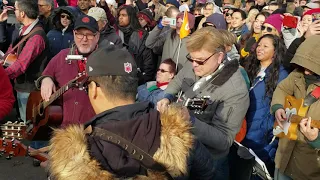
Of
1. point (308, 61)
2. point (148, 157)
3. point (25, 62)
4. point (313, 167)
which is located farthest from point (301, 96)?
point (25, 62)

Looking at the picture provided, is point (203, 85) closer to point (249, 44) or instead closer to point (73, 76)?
point (73, 76)

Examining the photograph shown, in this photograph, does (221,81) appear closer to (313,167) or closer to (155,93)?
(313,167)

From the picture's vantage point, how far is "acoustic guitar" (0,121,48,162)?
3.80 meters

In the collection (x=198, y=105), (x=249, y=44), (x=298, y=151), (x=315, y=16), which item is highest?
(x=315, y=16)

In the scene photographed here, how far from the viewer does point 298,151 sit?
329cm

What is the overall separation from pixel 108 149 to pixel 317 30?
3084 millimetres

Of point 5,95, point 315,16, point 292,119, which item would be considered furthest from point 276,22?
point 5,95

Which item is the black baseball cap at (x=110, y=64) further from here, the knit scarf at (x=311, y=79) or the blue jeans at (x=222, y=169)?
the knit scarf at (x=311, y=79)

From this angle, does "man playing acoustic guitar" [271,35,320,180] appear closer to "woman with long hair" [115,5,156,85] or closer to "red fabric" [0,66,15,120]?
"red fabric" [0,66,15,120]

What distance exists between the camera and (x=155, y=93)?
4918mm

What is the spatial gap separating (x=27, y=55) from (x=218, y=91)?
2.67 meters

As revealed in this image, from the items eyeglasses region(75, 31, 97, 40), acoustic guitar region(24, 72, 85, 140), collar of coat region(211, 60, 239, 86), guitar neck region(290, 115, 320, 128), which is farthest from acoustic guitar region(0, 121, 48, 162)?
guitar neck region(290, 115, 320, 128)

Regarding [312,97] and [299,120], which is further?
[312,97]

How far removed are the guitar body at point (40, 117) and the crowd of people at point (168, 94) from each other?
115mm
